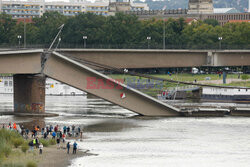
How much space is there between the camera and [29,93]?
3607 inches

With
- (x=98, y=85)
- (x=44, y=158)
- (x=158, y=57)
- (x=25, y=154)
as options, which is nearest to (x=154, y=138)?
(x=44, y=158)

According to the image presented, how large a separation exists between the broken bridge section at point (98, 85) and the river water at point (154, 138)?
2.10 meters

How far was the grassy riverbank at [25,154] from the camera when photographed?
5411 centimetres

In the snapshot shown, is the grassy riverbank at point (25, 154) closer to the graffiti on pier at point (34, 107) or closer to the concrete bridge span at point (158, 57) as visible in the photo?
the graffiti on pier at point (34, 107)

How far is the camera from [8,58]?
277ft

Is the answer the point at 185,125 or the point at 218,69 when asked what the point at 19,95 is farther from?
the point at 218,69

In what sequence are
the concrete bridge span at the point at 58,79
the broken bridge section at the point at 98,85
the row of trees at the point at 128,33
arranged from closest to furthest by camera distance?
the concrete bridge span at the point at 58,79 → the broken bridge section at the point at 98,85 → the row of trees at the point at 128,33

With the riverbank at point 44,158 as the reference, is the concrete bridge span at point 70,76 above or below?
above

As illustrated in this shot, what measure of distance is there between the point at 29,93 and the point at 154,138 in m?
25.4

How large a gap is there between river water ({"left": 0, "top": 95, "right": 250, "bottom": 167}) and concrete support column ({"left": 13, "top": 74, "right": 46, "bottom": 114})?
3.12 metres

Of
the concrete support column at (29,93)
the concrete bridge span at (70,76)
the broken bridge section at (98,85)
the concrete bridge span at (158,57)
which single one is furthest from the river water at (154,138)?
the concrete bridge span at (158,57)

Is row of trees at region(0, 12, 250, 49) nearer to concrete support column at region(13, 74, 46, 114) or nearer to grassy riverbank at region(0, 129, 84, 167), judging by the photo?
concrete support column at region(13, 74, 46, 114)

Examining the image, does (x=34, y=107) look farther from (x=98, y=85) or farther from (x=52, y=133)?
(x=52, y=133)

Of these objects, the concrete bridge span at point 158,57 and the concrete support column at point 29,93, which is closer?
the concrete support column at point 29,93
